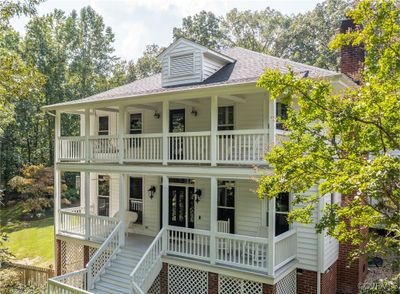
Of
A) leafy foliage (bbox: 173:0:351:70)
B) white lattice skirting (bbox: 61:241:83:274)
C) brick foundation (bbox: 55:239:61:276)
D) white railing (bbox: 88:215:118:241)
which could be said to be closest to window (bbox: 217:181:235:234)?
white railing (bbox: 88:215:118:241)

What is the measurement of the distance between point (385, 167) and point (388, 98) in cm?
123

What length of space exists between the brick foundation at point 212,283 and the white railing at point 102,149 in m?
5.70

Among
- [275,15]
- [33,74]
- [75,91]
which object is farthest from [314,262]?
[275,15]

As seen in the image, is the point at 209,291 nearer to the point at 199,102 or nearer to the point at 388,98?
the point at 199,102

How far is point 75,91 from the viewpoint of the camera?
34688mm

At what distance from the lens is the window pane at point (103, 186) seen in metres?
17.8

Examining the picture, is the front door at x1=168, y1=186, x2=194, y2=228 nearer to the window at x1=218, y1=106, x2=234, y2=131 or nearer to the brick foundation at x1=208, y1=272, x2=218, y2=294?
the window at x1=218, y1=106, x2=234, y2=131

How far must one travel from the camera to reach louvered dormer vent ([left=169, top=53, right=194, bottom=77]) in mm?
13297

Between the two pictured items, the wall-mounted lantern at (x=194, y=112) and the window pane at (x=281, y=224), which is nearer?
the window pane at (x=281, y=224)

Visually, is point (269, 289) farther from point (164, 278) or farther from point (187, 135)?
point (187, 135)

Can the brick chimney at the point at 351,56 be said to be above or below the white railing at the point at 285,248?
above

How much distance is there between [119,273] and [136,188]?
15.3 ft

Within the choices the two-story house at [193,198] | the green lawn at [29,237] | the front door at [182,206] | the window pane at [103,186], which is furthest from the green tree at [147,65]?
the front door at [182,206]

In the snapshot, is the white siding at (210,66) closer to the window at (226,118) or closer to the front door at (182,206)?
the window at (226,118)
